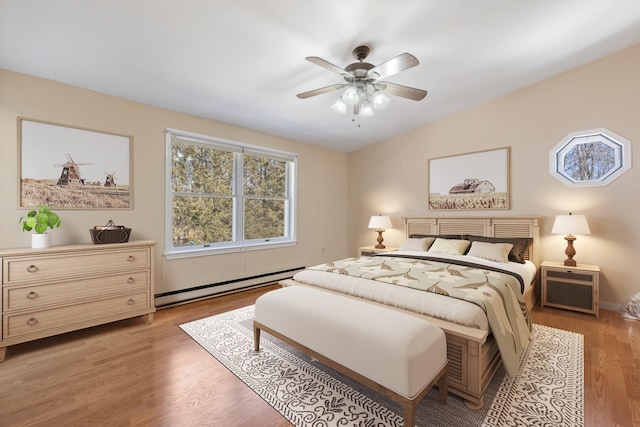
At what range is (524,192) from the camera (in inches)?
157

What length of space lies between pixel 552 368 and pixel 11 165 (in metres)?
5.05

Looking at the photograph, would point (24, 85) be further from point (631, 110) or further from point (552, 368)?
point (631, 110)

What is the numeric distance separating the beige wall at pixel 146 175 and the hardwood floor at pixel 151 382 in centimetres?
102

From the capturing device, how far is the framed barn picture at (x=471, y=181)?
4160 millimetres

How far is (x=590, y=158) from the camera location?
3.54 metres

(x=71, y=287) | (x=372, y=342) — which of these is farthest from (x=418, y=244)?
(x=71, y=287)

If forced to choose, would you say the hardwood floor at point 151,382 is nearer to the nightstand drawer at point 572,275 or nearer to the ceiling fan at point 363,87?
the nightstand drawer at point 572,275

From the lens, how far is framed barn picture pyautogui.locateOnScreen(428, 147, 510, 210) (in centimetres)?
416

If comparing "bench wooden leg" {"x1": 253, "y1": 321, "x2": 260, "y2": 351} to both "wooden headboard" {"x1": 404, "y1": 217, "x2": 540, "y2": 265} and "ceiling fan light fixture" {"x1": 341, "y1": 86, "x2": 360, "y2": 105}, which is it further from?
"wooden headboard" {"x1": 404, "y1": 217, "x2": 540, "y2": 265}

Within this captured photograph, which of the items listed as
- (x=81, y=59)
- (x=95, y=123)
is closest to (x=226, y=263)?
(x=95, y=123)

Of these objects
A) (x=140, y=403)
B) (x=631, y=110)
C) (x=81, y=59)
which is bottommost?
(x=140, y=403)

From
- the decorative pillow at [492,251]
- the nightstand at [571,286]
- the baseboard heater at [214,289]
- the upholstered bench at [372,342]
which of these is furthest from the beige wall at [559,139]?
the upholstered bench at [372,342]

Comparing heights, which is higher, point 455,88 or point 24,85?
point 455,88

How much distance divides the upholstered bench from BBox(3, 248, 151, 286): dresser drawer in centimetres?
183
